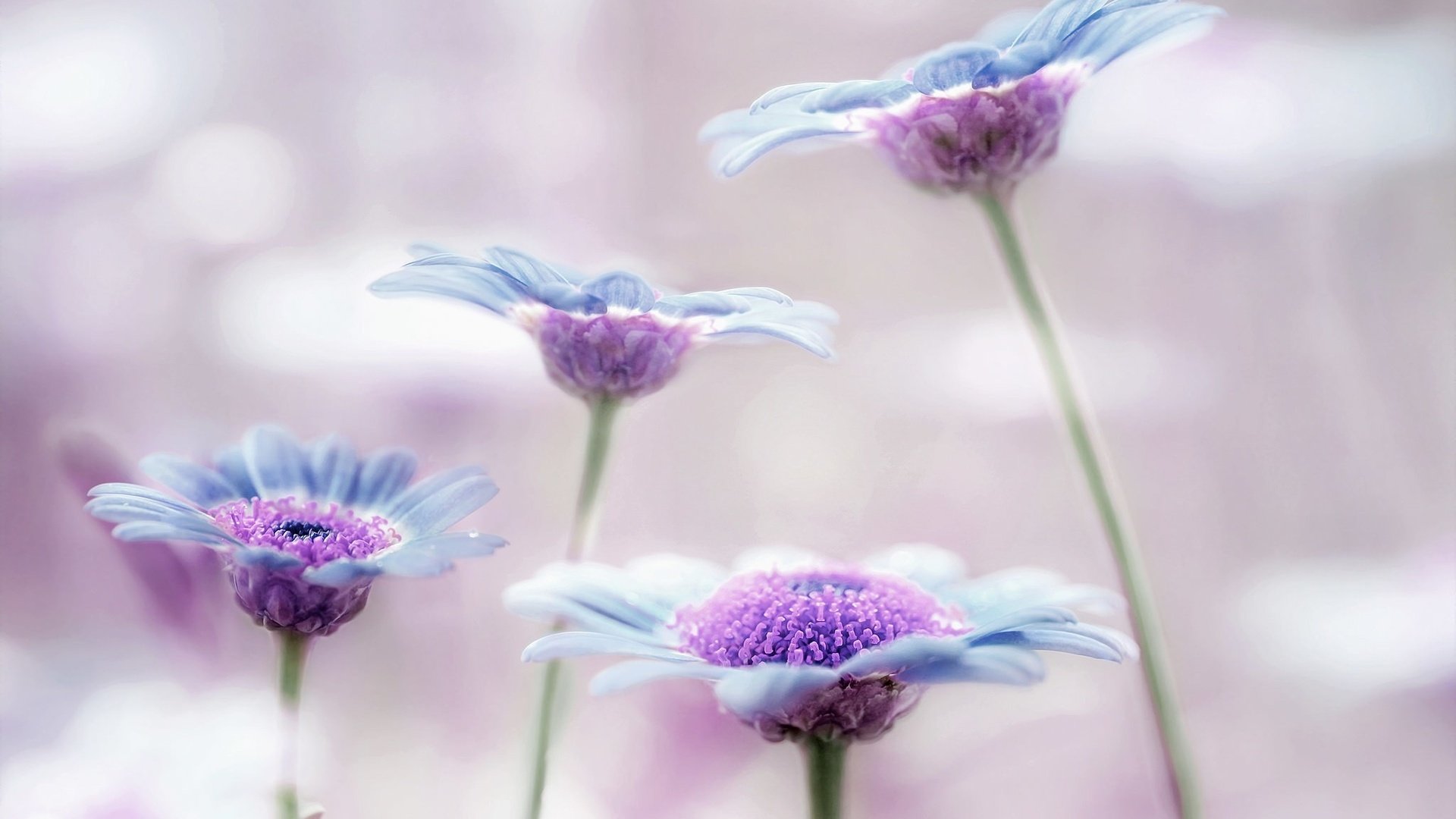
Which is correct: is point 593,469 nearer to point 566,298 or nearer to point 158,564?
point 566,298

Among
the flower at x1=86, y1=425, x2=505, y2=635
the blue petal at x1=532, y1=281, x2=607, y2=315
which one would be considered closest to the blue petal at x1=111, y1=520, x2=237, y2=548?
the flower at x1=86, y1=425, x2=505, y2=635

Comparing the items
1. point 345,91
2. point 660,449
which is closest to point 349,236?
point 345,91

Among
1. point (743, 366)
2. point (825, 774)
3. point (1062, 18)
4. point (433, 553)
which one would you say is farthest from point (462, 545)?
point (743, 366)

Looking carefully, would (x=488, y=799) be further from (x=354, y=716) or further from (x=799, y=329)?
(x=799, y=329)

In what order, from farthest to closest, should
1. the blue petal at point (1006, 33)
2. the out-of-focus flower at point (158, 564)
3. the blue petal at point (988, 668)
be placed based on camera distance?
the out-of-focus flower at point (158, 564), the blue petal at point (1006, 33), the blue petal at point (988, 668)

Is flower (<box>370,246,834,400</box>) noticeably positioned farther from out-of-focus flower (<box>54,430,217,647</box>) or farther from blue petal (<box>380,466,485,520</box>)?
out-of-focus flower (<box>54,430,217,647</box>)

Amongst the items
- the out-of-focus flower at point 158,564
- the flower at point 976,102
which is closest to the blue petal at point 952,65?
the flower at point 976,102

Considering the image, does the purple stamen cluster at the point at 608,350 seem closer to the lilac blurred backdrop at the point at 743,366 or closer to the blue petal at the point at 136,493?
the blue petal at the point at 136,493
